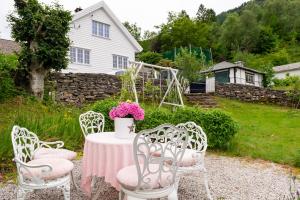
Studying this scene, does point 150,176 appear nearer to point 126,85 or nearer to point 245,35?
point 126,85

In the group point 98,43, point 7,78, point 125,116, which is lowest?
point 125,116

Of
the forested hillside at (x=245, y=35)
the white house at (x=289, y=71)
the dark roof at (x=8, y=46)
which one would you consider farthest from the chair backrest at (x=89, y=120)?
the forested hillside at (x=245, y=35)

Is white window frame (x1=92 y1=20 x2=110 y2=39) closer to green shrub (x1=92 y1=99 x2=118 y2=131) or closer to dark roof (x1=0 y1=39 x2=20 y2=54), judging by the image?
dark roof (x1=0 y1=39 x2=20 y2=54)

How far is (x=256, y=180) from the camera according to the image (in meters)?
4.77

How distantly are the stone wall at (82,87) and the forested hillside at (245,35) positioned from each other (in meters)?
26.7

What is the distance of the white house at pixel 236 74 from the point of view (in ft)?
85.8

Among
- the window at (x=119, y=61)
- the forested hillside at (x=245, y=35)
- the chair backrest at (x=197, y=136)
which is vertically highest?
the forested hillside at (x=245, y=35)

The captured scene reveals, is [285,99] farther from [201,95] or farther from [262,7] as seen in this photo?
[262,7]

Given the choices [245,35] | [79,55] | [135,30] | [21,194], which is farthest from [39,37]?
[245,35]

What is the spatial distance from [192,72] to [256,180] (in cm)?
1262

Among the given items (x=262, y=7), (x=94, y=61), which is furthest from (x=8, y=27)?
(x=262, y=7)

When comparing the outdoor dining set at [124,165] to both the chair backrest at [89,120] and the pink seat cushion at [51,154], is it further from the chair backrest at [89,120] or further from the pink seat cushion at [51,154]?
the chair backrest at [89,120]

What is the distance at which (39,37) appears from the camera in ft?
36.9

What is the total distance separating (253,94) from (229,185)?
45.2 ft
